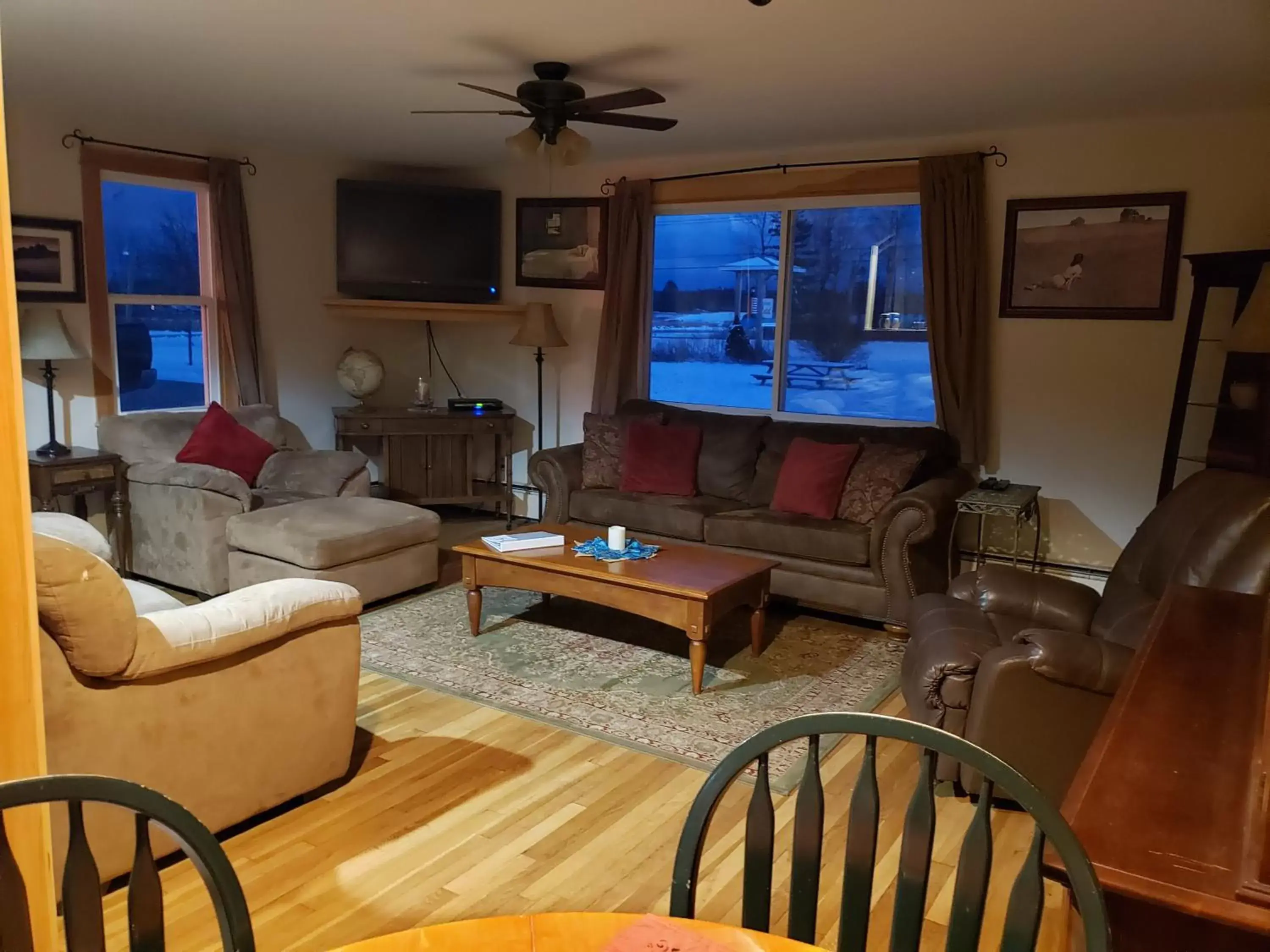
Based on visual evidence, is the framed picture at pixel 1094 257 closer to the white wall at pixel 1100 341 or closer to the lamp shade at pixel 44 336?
the white wall at pixel 1100 341

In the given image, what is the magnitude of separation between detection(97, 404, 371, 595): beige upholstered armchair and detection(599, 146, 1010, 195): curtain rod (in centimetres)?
246

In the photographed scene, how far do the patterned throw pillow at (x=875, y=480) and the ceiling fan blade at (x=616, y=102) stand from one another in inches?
79.9

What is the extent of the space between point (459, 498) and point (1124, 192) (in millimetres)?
4218

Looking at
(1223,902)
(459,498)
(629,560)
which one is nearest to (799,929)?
(1223,902)

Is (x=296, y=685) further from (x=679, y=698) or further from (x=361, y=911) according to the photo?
(x=679, y=698)

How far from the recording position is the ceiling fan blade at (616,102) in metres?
3.41

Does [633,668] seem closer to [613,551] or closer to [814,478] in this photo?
[613,551]

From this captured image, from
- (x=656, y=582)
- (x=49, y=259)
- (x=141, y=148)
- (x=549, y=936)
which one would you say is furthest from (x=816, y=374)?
(x=549, y=936)

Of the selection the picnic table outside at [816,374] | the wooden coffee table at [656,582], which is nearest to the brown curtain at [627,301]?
the picnic table outside at [816,374]

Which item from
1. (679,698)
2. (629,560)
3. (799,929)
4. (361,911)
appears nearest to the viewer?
(799,929)

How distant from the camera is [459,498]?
247 inches

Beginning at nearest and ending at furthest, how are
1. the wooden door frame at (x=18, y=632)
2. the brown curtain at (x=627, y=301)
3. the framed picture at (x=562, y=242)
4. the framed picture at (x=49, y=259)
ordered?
the wooden door frame at (x=18, y=632) → the framed picture at (x=49, y=259) → the brown curtain at (x=627, y=301) → the framed picture at (x=562, y=242)

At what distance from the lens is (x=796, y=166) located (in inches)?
212

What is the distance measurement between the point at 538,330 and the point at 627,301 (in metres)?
0.58
